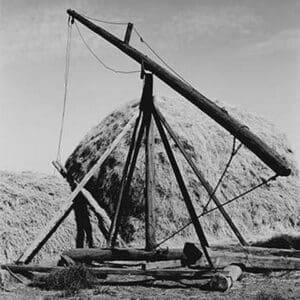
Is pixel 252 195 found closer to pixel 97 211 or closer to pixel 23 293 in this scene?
pixel 97 211

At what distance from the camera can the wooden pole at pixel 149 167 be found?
1082 cm

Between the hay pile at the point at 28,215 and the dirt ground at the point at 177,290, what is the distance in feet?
8.36

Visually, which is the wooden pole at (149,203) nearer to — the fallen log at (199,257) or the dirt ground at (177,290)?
the fallen log at (199,257)

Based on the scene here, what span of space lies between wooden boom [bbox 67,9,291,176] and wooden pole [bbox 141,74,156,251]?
0.58 metres

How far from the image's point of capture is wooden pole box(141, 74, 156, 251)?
1082 centimetres

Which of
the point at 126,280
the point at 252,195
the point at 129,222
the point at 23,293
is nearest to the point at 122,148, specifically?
the point at 129,222

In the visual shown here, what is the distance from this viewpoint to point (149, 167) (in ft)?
36.0

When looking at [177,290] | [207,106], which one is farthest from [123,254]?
[207,106]

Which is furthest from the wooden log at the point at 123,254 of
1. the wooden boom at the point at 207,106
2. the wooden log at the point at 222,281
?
the wooden boom at the point at 207,106

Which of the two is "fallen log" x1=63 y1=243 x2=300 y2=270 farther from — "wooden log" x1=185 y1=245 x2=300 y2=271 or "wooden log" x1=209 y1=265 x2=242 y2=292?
"wooden log" x1=209 y1=265 x2=242 y2=292

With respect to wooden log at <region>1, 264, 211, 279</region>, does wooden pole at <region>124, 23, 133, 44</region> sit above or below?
above

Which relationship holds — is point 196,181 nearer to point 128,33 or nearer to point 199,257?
point 199,257

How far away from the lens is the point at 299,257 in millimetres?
10172

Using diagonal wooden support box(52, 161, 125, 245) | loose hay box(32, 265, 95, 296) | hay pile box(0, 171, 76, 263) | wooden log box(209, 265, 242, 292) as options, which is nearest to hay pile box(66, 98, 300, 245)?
diagonal wooden support box(52, 161, 125, 245)
